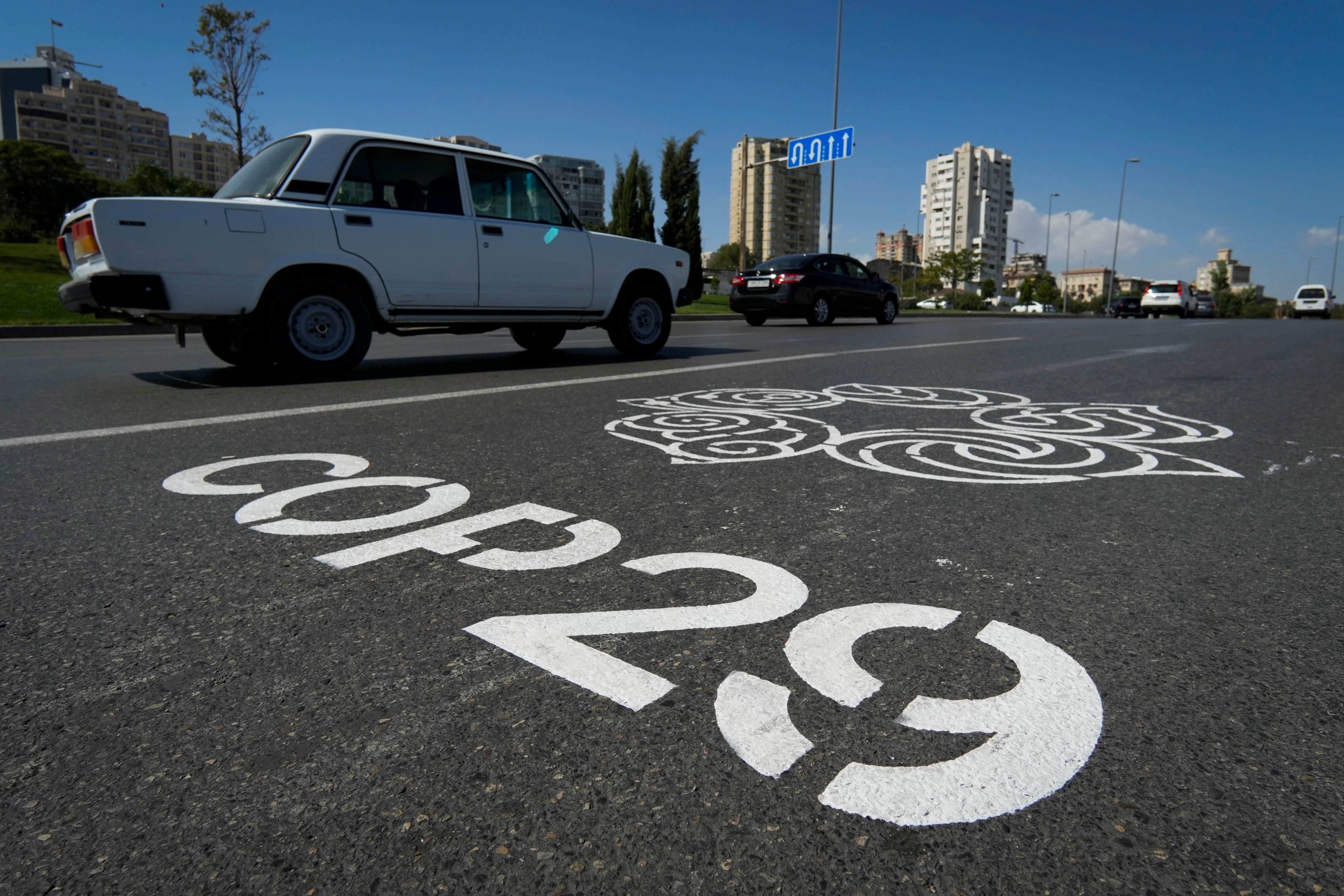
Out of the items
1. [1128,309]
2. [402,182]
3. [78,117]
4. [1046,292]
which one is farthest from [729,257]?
[78,117]

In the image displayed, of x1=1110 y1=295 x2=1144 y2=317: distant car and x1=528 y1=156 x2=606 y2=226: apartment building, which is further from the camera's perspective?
x1=528 y1=156 x2=606 y2=226: apartment building

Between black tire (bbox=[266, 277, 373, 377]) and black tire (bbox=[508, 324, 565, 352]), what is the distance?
254cm

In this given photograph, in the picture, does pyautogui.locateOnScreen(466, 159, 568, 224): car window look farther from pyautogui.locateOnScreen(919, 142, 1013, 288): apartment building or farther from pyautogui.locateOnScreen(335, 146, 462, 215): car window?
pyautogui.locateOnScreen(919, 142, 1013, 288): apartment building

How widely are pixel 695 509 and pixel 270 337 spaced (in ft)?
15.5

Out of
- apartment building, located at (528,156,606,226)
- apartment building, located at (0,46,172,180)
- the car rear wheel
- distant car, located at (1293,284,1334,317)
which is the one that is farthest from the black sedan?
apartment building, located at (0,46,172,180)

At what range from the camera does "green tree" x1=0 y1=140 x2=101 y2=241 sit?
184 feet

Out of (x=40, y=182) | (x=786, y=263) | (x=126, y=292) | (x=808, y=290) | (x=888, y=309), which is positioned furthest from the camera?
(x=40, y=182)

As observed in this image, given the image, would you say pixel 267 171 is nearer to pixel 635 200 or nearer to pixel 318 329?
pixel 318 329

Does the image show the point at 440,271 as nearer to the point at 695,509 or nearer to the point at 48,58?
the point at 695,509

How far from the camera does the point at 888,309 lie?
66.3ft

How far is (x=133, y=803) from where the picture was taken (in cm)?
126

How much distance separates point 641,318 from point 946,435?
16.4 feet

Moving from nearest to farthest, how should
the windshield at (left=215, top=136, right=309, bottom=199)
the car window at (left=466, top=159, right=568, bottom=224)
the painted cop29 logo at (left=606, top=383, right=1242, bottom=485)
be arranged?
the painted cop29 logo at (left=606, top=383, right=1242, bottom=485)
the windshield at (left=215, top=136, right=309, bottom=199)
the car window at (left=466, top=159, right=568, bottom=224)

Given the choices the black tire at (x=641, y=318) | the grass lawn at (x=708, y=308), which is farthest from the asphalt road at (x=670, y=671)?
the grass lawn at (x=708, y=308)
